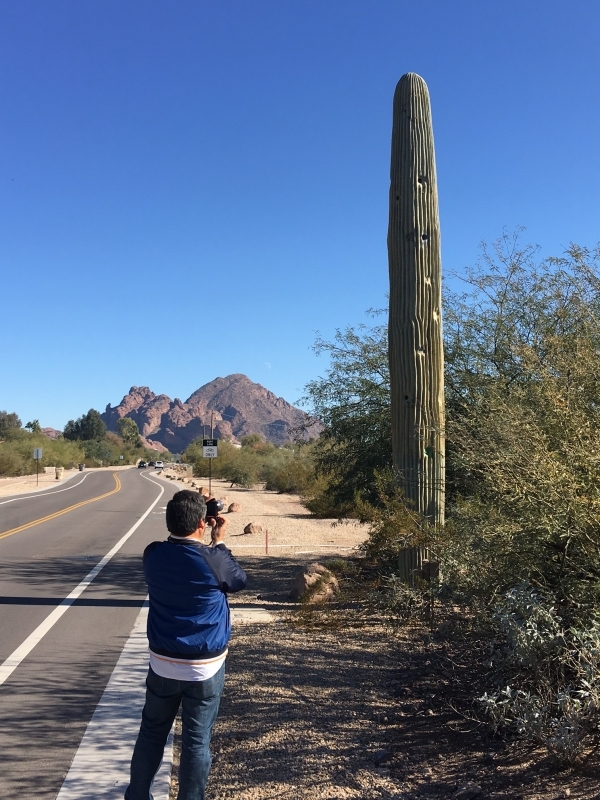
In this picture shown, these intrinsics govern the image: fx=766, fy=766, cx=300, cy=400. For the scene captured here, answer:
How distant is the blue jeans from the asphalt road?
95 centimetres

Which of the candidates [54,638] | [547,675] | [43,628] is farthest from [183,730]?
[43,628]

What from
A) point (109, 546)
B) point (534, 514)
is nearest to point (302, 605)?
point (534, 514)

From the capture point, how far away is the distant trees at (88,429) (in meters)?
163

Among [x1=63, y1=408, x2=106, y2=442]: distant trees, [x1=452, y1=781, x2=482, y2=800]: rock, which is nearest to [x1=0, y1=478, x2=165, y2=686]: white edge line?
[x1=452, y1=781, x2=482, y2=800]: rock

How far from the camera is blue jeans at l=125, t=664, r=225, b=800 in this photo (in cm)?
380

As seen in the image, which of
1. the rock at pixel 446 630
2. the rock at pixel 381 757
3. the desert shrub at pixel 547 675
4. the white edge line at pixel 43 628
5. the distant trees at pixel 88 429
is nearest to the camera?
the desert shrub at pixel 547 675

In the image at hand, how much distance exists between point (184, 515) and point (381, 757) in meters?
2.09

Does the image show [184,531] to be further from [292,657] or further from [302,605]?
[302,605]

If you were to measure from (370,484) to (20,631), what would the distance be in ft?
18.3

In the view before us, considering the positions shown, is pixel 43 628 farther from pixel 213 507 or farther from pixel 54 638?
pixel 213 507

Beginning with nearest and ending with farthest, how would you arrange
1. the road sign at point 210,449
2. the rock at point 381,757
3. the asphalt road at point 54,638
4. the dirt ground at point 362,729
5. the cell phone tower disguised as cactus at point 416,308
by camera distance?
1. the dirt ground at point 362,729
2. the rock at point 381,757
3. the asphalt road at point 54,638
4. the cell phone tower disguised as cactus at point 416,308
5. the road sign at point 210,449

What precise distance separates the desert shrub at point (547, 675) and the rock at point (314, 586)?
17.5 ft

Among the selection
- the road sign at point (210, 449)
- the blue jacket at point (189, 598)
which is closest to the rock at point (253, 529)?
the road sign at point (210, 449)

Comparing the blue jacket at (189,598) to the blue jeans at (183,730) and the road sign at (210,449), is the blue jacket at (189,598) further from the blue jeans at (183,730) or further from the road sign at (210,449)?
the road sign at (210,449)
